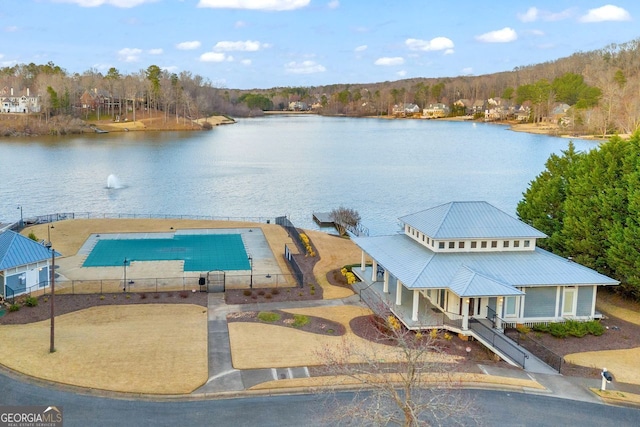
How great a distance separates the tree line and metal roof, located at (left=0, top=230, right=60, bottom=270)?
32.3 metres

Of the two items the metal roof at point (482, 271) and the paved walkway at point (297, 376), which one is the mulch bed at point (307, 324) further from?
the metal roof at point (482, 271)

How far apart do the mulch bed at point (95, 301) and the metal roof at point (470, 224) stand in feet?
45.5

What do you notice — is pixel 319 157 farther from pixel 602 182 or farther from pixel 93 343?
pixel 93 343

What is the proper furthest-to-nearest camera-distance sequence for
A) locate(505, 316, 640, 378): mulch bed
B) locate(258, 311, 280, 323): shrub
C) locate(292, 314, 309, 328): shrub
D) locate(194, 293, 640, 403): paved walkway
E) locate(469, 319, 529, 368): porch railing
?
locate(258, 311, 280, 323): shrub < locate(292, 314, 309, 328): shrub < locate(505, 316, 640, 378): mulch bed < locate(469, 319, 529, 368): porch railing < locate(194, 293, 640, 403): paved walkway

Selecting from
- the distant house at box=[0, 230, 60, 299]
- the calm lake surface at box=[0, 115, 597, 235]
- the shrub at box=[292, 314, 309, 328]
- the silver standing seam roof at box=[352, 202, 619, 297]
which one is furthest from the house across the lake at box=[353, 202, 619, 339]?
the calm lake surface at box=[0, 115, 597, 235]

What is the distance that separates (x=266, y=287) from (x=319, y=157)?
82227 mm

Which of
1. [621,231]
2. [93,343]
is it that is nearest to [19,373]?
[93,343]

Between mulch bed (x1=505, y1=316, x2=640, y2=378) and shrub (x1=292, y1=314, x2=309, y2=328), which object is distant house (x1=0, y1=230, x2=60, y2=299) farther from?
mulch bed (x1=505, y1=316, x2=640, y2=378)

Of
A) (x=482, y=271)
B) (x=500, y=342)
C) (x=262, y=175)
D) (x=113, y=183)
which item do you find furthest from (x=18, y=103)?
(x=500, y=342)

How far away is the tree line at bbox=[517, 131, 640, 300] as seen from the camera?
33.4 metres

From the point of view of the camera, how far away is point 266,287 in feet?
122

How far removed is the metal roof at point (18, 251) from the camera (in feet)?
109

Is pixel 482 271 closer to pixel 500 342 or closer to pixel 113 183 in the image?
pixel 500 342

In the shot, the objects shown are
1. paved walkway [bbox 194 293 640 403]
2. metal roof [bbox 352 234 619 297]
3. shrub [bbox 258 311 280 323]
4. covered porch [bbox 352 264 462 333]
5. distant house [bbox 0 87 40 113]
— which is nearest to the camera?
paved walkway [bbox 194 293 640 403]
